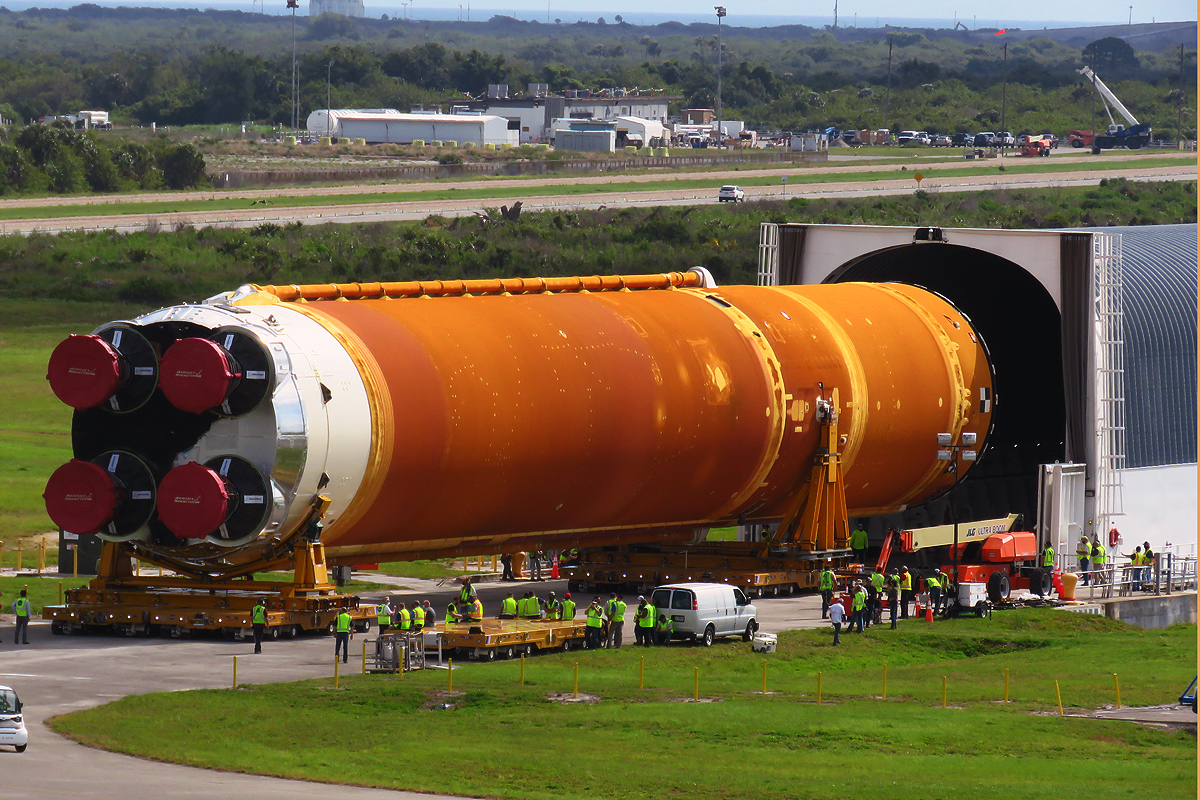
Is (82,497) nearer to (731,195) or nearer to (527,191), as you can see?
(731,195)

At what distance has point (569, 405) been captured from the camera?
1630 inches

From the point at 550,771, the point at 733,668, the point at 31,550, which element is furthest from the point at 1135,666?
the point at 31,550

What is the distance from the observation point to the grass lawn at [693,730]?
26969 mm

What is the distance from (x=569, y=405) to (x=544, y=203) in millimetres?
82915

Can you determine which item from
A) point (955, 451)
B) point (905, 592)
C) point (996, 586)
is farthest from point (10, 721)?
point (955, 451)

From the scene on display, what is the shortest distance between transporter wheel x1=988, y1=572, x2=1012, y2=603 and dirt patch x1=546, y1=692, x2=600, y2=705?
16.3 meters

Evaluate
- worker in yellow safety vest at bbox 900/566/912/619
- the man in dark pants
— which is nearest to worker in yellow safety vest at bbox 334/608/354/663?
the man in dark pants

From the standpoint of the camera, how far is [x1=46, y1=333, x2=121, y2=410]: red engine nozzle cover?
3706 cm

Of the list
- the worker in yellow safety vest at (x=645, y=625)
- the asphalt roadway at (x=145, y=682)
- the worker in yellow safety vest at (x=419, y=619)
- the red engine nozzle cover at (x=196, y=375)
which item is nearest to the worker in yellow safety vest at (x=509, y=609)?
the worker in yellow safety vest at (x=645, y=625)

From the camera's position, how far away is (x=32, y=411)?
70.9m

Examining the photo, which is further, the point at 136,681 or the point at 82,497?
the point at 82,497

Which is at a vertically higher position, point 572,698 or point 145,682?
point 145,682

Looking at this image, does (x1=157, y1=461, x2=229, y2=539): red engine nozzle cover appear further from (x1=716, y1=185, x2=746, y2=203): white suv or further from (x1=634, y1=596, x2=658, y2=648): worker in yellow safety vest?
(x1=716, y1=185, x2=746, y2=203): white suv

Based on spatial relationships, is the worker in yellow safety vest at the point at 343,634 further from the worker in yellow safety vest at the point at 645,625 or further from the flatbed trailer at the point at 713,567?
the flatbed trailer at the point at 713,567
